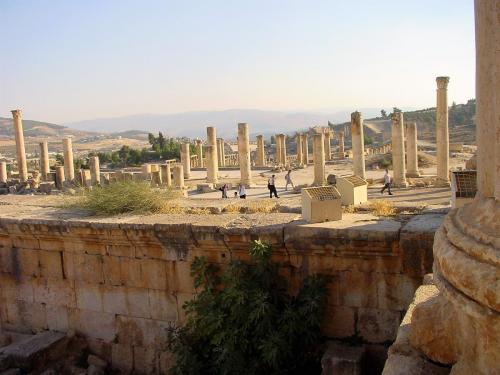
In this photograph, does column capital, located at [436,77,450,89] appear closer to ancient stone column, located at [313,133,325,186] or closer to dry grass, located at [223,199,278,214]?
ancient stone column, located at [313,133,325,186]

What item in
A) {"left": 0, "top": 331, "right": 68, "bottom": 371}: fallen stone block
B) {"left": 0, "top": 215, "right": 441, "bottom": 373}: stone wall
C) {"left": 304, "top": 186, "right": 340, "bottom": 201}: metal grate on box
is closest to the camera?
{"left": 0, "top": 215, "right": 441, "bottom": 373}: stone wall

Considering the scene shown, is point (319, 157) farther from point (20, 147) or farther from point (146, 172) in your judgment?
point (20, 147)

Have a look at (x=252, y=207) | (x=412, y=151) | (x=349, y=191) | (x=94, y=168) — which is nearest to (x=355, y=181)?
(x=349, y=191)

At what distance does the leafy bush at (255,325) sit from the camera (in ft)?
17.0

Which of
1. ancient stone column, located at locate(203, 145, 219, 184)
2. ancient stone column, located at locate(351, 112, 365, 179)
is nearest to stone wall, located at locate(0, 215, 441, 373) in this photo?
ancient stone column, located at locate(351, 112, 365, 179)

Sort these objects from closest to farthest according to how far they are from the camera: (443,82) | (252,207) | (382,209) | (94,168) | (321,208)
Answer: (321,208) < (382,209) < (252,207) < (443,82) < (94,168)

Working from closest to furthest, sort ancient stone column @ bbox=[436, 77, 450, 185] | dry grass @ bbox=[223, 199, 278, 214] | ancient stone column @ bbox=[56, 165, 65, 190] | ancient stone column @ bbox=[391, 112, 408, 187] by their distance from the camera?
1. dry grass @ bbox=[223, 199, 278, 214]
2. ancient stone column @ bbox=[436, 77, 450, 185]
3. ancient stone column @ bbox=[391, 112, 408, 187]
4. ancient stone column @ bbox=[56, 165, 65, 190]

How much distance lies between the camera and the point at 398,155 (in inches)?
953

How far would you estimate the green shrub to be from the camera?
7.14 metres

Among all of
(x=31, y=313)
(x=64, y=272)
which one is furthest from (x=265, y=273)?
(x=31, y=313)

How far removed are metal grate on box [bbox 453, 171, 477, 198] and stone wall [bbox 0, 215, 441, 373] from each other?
29.6 inches

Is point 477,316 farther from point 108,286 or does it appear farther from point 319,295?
point 108,286

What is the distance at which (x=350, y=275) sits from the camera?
550 centimetres

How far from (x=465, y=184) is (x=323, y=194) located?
1.78 meters
